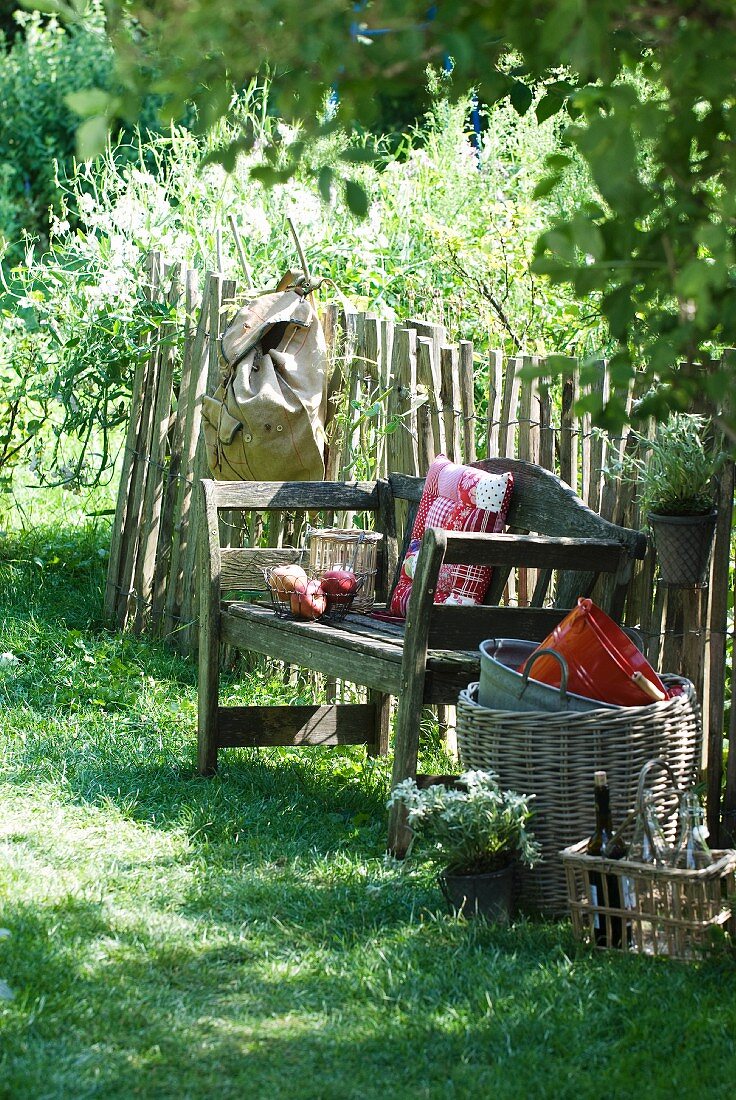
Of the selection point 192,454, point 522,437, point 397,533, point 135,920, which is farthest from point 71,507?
point 135,920

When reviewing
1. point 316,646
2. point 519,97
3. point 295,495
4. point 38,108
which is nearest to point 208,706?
point 316,646

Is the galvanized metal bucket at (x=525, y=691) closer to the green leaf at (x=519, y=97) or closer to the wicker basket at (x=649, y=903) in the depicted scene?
the wicker basket at (x=649, y=903)

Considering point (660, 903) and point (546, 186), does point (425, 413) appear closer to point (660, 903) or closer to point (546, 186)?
point (660, 903)

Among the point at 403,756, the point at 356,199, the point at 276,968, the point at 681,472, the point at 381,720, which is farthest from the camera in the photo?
the point at 381,720

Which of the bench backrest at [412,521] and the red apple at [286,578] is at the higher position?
the bench backrest at [412,521]

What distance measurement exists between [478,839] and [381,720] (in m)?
1.33

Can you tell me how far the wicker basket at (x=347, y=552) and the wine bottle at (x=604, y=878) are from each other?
132cm

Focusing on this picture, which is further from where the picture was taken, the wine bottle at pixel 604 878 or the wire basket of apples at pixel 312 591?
the wire basket of apples at pixel 312 591

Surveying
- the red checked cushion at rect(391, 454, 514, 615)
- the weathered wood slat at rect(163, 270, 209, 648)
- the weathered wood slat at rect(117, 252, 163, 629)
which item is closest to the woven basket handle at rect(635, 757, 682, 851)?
the red checked cushion at rect(391, 454, 514, 615)

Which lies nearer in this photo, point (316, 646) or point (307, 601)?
point (316, 646)

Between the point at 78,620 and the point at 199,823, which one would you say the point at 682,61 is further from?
the point at 78,620

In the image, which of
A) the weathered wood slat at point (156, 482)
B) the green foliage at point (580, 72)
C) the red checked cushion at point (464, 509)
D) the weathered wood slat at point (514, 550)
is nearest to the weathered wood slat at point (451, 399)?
the red checked cushion at point (464, 509)

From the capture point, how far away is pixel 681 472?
3336 mm

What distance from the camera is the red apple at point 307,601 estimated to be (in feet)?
13.1
